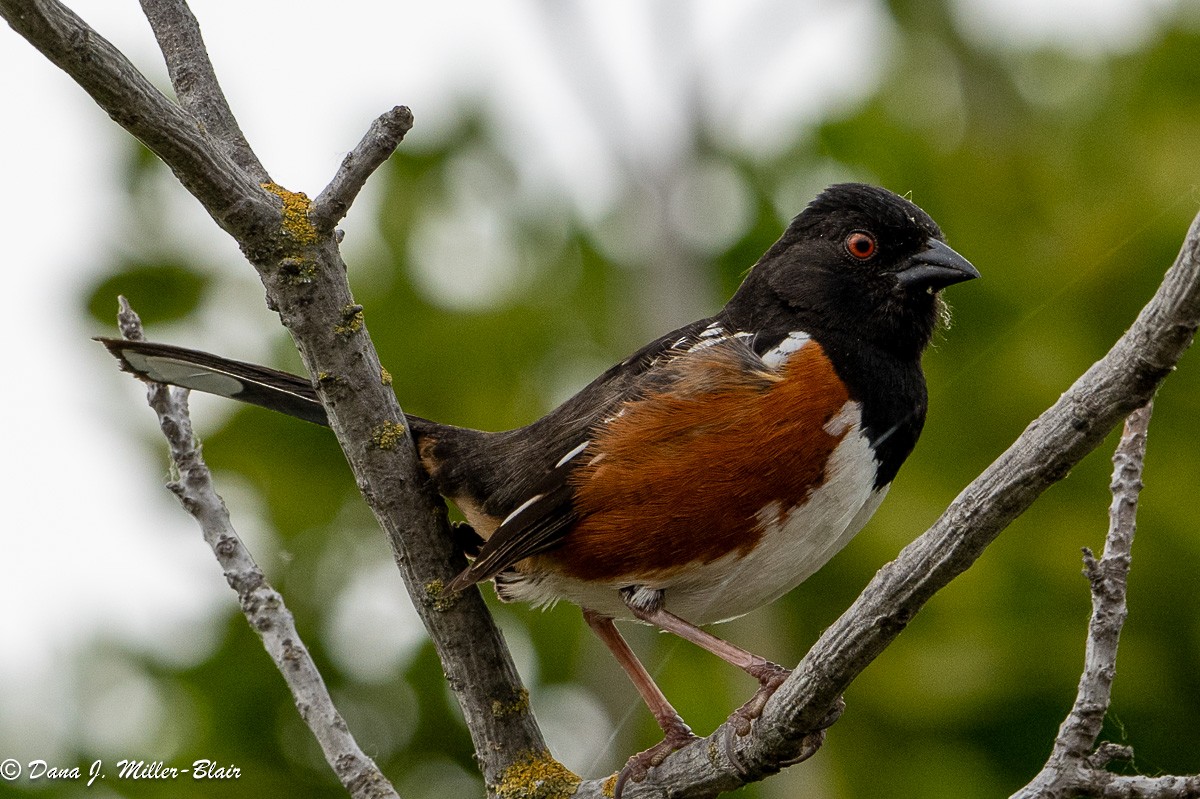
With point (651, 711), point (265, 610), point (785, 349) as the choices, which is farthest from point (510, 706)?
point (785, 349)

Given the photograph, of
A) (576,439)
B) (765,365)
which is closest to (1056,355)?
(765,365)

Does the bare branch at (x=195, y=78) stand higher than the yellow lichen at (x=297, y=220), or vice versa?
the bare branch at (x=195, y=78)

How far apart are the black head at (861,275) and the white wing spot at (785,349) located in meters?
0.04

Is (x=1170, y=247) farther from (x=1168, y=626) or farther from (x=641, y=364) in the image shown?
(x=641, y=364)

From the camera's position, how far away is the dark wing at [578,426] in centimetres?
277

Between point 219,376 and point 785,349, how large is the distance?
1.31m

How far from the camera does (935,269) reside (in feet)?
9.80

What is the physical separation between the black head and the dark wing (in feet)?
0.52

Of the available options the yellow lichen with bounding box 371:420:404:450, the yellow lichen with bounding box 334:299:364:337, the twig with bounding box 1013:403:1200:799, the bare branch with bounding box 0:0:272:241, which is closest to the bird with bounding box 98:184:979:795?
the yellow lichen with bounding box 371:420:404:450

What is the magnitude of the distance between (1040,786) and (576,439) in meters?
1.26

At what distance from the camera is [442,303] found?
4516 millimetres

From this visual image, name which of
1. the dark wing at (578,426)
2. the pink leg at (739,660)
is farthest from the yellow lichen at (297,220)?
the pink leg at (739,660)

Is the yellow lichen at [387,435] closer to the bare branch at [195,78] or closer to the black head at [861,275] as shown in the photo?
the bare branch at [195,78]

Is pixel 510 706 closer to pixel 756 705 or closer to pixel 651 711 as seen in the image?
pixel 651 711
